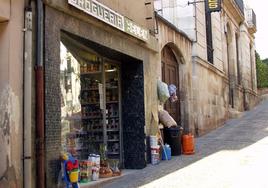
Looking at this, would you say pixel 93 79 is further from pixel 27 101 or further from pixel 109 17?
pixel 27 101

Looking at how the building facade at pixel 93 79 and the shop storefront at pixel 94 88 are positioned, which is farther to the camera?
the shop storefront at pixel 94 88

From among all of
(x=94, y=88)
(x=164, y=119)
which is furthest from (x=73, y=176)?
(x=164, y=119)

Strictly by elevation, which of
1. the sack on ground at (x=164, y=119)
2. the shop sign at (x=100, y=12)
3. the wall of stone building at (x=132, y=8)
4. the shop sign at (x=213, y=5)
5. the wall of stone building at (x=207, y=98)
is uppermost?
the shop sign at (x=213, y=5)

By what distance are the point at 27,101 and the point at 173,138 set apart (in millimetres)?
6682

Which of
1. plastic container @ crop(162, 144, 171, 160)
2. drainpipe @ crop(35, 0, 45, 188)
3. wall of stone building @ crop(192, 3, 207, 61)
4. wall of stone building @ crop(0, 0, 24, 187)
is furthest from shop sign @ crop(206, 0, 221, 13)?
wall of stone building @ crop(0, 0, 24, 187)

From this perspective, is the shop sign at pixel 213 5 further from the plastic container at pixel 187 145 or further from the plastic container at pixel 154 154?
the plastic container at pixel 154 154

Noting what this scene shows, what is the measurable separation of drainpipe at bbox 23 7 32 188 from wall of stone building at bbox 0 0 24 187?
0.06m

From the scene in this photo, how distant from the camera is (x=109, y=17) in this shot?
339 inches

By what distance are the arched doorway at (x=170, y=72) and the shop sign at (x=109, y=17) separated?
11.9 feet

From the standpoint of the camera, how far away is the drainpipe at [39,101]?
6395mm

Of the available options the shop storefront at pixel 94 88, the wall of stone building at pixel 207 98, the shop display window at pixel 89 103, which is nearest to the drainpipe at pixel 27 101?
the shop storefront at pixel 94 88

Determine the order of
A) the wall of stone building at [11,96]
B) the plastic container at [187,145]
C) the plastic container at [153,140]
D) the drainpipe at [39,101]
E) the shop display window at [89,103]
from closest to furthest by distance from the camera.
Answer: the wall of stone building at [11,96], the drainpipe at [39,101], the shop display window at [89,103], the plastic container at [153,140], the plastic container at [187,145]

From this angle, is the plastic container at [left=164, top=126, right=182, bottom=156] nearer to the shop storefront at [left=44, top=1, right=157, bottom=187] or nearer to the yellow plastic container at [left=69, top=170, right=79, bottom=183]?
the shop storefront at [left=44, top=1, right=157, bottom=187]

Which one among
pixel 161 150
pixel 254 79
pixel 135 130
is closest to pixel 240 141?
pixel 161 150
